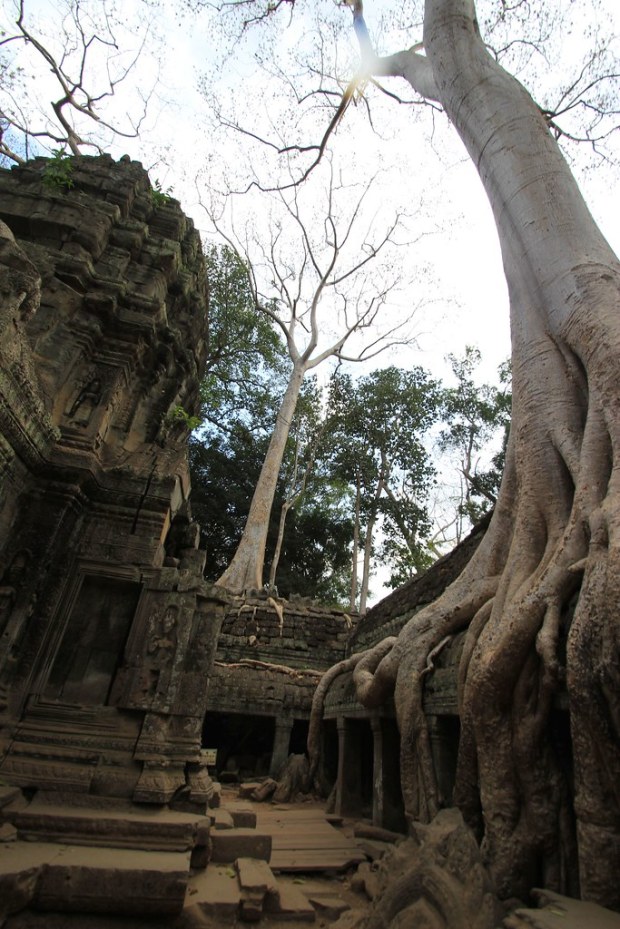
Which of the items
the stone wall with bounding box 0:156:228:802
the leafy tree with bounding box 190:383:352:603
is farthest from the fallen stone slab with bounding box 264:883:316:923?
the leafy tree with bounding box 190:383:352:603

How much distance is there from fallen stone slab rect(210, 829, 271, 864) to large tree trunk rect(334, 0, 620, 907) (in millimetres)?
1051

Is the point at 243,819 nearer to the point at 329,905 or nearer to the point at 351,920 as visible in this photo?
the point at 329,905

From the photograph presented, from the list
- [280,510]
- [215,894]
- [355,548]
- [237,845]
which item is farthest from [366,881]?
[280,510]

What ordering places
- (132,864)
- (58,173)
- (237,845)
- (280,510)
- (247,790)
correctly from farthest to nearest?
(280,510)
(247,790)
(58,173)
(237,845)
(132,864)

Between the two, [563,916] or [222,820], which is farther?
[222,820]

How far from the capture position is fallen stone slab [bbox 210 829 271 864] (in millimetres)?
2736

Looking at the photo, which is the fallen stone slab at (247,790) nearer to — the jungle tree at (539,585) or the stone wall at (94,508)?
the jungle tree at (539,585)

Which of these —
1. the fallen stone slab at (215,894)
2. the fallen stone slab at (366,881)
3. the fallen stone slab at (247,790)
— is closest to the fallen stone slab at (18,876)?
the fallen stone slab at (215,894)

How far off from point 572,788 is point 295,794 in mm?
4301

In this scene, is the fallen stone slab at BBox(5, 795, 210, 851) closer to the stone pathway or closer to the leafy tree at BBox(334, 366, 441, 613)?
the stone pathway

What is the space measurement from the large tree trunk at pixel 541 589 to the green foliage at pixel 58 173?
3992 mm

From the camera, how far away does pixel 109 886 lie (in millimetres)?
1996

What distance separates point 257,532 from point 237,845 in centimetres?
940

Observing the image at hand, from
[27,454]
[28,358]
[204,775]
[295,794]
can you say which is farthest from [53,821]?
[295,794]
